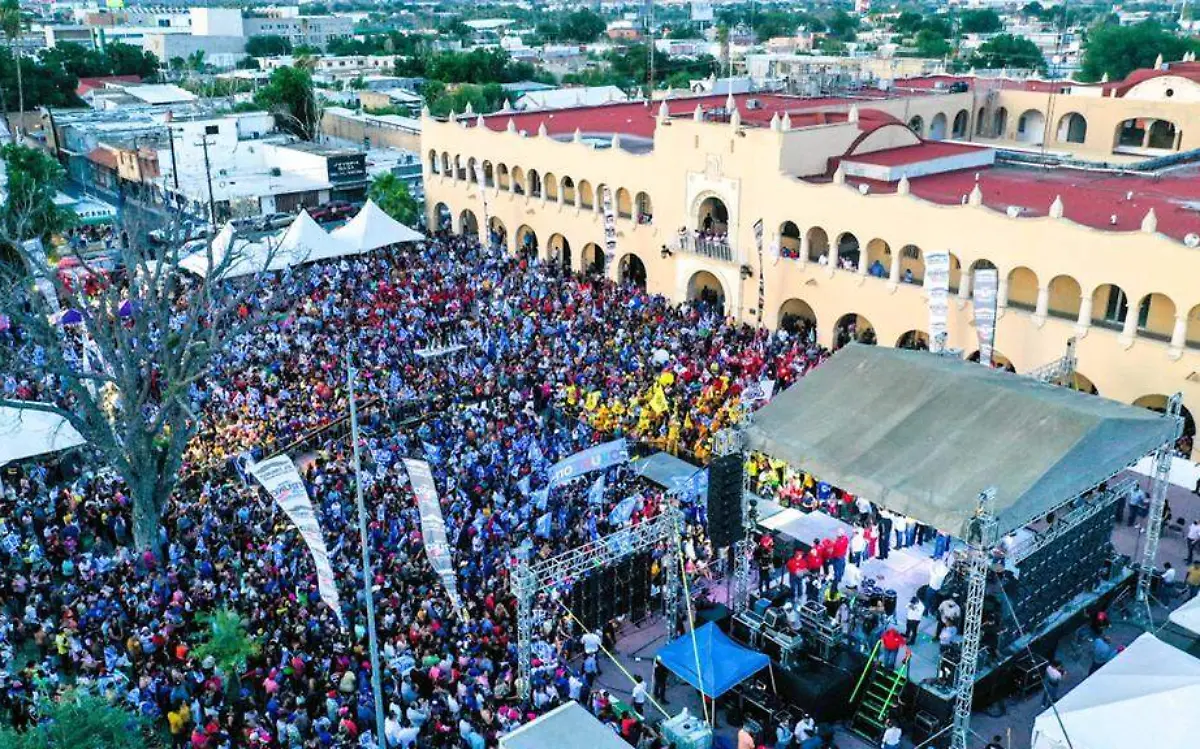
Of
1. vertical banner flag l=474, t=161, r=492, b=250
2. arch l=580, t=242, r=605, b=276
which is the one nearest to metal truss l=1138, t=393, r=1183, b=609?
arch l=580, t=242, r=605, b=276

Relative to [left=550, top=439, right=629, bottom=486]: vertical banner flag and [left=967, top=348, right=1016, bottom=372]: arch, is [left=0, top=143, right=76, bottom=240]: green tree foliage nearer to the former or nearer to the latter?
[left=550, top=439, right=629, bottom=486]: vertical banner flag

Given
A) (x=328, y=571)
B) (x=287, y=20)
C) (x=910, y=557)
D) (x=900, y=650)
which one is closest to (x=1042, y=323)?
(x=910, y=557)

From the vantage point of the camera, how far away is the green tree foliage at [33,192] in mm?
37062

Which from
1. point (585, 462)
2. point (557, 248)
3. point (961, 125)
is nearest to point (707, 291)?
point (557, 248)

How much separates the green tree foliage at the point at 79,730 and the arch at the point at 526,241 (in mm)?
28719

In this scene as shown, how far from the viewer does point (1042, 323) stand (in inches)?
983

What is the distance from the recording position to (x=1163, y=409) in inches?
968

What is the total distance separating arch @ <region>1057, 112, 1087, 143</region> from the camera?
137 feet

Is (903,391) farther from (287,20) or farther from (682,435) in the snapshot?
(287,20)

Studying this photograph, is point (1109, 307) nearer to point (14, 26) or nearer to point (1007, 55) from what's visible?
point (14, 26)

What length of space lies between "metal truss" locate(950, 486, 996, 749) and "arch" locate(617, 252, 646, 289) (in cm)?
2272

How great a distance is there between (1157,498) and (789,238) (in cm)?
1559

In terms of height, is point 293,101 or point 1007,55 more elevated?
point 1007,55

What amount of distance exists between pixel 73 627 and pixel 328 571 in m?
4.13
